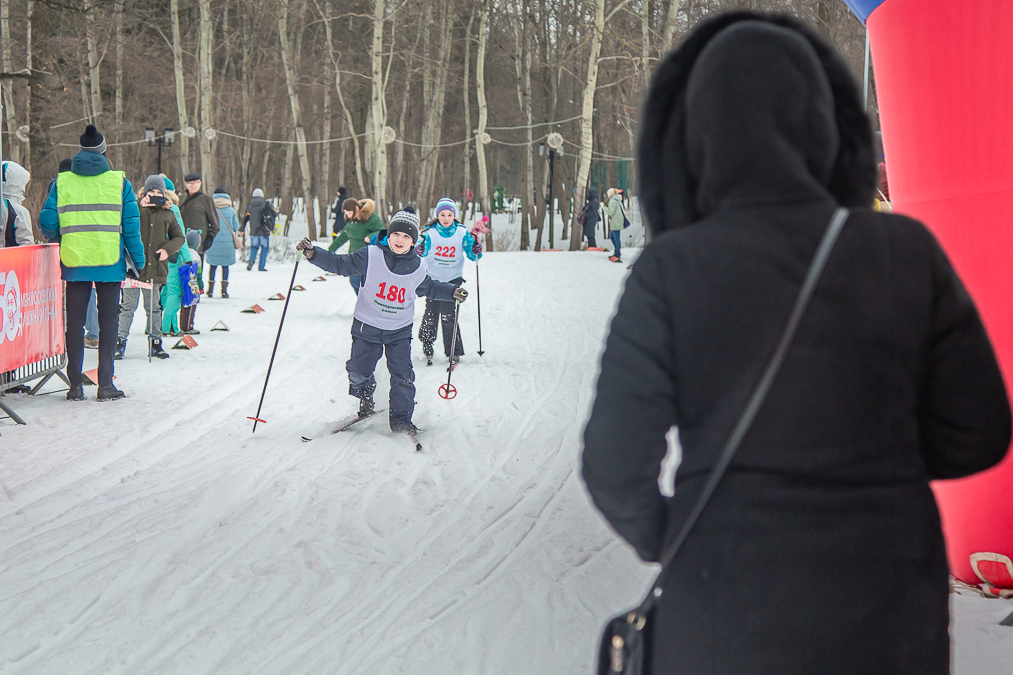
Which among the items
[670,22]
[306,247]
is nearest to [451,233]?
[306,247]

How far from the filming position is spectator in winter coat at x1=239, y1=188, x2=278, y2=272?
713 inches

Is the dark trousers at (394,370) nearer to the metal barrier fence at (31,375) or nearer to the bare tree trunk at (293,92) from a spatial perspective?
the metal barrier fence at (31,375)

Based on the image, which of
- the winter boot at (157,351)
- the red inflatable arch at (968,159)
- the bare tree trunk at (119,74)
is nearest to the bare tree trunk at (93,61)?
the bare tree trunk at (119,74)

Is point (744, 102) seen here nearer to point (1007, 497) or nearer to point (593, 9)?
point (1007, 497)

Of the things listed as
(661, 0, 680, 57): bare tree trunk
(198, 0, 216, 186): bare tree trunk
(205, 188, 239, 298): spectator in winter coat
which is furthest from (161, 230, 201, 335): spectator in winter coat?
(198, 0, 216, 186): bare tree trunk

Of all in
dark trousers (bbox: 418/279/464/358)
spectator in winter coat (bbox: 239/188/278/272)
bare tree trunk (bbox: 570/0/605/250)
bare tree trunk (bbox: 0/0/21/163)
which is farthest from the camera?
bare tree trunk (bbox: 570/0/605/250)

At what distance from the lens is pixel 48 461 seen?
5977 mm

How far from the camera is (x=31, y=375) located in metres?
7.38

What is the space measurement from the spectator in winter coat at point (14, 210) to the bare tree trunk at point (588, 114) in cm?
1729

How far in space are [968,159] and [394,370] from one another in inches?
165

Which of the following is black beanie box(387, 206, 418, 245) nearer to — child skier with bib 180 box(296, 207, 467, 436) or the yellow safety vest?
child skier with bib 180 box(296, 207, 467, 436)

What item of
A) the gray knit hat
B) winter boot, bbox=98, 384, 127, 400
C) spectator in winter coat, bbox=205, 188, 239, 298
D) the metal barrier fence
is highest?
the gray knit hat

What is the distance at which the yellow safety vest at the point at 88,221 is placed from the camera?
24.4 feet

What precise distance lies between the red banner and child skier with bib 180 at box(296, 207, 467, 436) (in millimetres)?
2276
